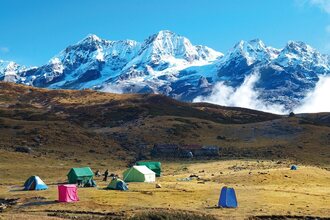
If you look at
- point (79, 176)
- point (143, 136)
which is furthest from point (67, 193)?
point (143, 136)

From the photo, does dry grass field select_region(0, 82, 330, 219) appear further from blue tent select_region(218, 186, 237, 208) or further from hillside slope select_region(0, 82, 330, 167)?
blue tent select_region(218, 186, 237, 208)

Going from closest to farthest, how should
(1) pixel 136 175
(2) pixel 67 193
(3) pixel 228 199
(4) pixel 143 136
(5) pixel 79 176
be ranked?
(3) pixel 228 199
(2) pixel 67 193
(5) pixel 79 176
(1) pixel 136 175
(4) pixel 143 136

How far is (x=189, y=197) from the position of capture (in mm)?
61125

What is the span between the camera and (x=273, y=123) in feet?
562

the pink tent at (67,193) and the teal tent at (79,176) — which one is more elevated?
the teal tent at (79,176)

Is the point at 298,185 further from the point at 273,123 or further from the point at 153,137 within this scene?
the point at 273,123

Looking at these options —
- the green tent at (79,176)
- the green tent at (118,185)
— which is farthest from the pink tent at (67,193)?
the green tent at (79,176)

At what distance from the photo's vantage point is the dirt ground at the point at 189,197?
50.3m

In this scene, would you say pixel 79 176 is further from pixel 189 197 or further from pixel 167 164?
pixel 167 164

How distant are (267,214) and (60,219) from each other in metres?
20.1

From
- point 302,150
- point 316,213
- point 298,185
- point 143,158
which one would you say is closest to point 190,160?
point 143,158

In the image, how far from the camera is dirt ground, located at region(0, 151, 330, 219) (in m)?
50.3

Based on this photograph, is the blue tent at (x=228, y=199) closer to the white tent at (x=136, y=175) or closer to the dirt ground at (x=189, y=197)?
the dirt ground at (x=189, y=197)

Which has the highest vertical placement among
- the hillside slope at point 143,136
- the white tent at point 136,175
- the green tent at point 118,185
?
the hillside slope at point 143,136
